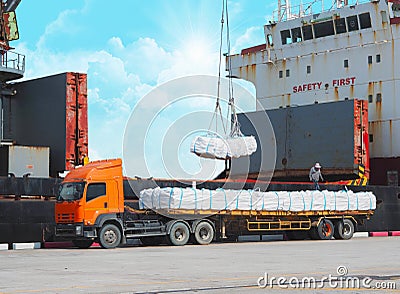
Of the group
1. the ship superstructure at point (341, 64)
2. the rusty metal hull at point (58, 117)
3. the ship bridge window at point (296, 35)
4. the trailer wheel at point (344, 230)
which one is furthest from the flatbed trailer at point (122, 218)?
the ship bridge window at point (296, 35)

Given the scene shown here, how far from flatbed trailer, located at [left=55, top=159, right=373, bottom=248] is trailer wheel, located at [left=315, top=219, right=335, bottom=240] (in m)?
1.35

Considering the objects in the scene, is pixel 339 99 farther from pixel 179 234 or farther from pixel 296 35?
pixel 179 234

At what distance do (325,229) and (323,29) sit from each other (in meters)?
12.9

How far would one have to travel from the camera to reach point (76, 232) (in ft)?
69.1

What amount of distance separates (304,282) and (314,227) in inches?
604

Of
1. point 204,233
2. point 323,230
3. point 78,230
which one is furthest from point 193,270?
point 323,230

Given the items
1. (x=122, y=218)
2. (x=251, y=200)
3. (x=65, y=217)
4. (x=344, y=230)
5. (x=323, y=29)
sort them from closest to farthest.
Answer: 1. (x=65, y=217)
2. (x=122, y=218)
3. (x=251, y=200)
4. (x=344, y=230)
5. (x=323, y=29)

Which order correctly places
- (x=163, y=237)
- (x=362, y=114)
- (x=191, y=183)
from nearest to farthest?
(x=163, y=237) → (x=191, y=183) → (x=362, y=114)

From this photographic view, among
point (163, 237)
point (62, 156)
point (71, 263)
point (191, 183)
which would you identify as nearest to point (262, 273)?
point (71, 263)

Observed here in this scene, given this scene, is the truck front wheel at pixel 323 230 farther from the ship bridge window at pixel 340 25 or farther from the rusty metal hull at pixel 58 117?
the ship bridge window at pixel 340 25

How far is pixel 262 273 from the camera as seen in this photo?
41.5ft

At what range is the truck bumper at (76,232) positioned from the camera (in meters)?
21.0

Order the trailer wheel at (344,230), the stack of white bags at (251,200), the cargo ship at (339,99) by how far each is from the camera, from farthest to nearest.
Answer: the cargo ship at (339,99) → the trailer wheel at (344,230) → the stack of white bags at (251,200)

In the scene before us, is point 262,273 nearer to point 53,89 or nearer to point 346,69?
point 53,89
